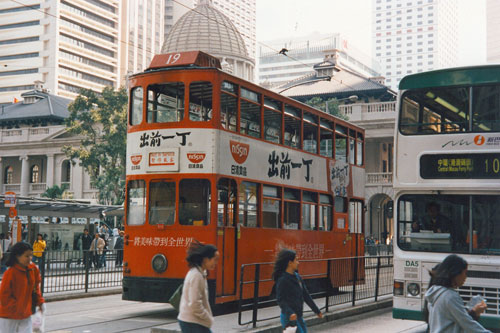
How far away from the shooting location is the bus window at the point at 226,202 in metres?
12.3

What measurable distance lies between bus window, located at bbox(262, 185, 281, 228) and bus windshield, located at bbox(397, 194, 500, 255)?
14.1 feet

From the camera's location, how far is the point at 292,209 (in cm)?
A: 1475

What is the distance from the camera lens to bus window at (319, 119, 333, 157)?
16250mm

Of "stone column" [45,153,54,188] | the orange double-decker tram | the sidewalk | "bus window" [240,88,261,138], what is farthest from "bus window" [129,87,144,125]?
"stone column" [45,153,54,188]

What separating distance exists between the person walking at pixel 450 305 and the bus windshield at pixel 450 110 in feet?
14.8

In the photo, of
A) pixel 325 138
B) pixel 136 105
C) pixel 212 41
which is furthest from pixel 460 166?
pixel 212 41

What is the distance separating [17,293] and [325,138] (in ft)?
35.0

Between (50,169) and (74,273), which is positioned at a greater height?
(50,169)

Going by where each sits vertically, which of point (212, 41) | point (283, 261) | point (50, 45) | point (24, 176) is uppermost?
point (50, 45)

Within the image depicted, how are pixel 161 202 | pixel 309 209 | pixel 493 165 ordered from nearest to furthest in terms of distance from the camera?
pixel 493 165, pixel 161 202, pixel 309 209

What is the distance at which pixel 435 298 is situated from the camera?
17.4ft

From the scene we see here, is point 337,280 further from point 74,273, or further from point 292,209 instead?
point 74,273

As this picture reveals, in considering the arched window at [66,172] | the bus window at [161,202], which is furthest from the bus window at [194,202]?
the arched window at [66,172]

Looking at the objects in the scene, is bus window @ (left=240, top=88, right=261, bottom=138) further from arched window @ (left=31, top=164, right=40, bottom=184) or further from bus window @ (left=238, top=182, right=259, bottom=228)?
arched window @ (left=31, top=164, right=40, bottom=184)
